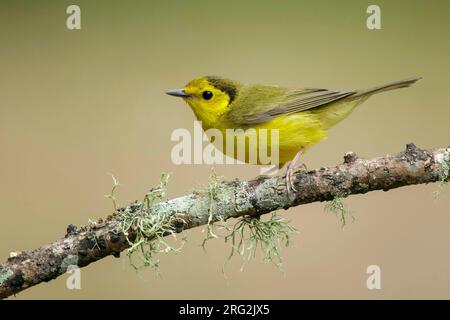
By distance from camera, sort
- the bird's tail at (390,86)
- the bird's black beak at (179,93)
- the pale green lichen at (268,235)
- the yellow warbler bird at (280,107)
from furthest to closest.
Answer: the bird's black beak at (179,93) → the yellow warbler bird at (280,107) → the bird's tail at (390,86) → the pale green lichen at (268,235)

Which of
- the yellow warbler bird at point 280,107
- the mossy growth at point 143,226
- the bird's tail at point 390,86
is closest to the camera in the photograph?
the mossy growth at point 143,226

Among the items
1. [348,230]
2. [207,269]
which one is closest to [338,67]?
[348,230]

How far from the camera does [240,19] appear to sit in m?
9.36

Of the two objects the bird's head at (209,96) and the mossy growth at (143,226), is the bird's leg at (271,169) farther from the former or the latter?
the mossy growth at (143,226)

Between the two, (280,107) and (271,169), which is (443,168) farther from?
(271,169)

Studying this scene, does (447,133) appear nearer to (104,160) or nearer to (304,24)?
(304,24)

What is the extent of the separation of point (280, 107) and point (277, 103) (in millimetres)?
46

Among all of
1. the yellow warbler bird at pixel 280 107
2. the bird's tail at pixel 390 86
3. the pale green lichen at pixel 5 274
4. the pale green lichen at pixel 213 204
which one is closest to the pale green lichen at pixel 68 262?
the pale green lichen at pixel 5 274

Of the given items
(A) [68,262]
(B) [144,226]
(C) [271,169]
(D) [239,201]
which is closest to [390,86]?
(C) [271,169]

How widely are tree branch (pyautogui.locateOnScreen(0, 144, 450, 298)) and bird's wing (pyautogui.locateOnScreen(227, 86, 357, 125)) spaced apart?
0.83 meters

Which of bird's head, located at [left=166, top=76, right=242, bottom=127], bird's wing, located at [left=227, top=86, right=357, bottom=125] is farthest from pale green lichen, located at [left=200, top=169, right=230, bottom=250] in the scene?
bird's head, located at [left=166, top=76, right=242, bottom=127]

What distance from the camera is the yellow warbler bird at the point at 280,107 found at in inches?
156

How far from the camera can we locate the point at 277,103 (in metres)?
4.13

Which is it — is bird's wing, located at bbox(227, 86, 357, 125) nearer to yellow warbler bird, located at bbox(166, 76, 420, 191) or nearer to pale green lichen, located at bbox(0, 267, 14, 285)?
yellow warbler bird, located at bbox(166, 76, 420, 191)
